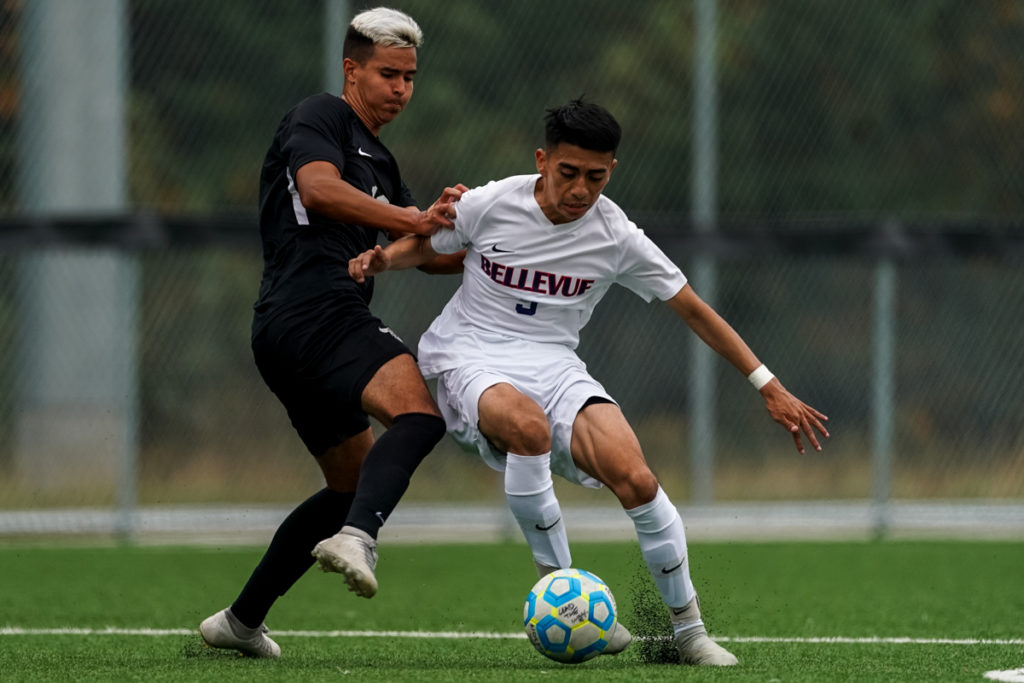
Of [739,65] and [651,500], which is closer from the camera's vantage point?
[651,500]

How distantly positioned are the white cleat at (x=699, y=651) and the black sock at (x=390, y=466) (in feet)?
3.32

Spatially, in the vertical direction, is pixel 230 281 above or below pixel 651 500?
below

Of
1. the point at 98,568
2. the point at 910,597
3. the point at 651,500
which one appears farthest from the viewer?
the point at 98,568

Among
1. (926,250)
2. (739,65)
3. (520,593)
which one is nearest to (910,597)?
(520,593)

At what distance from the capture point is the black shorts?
5.30 meters

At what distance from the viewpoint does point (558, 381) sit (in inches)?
215

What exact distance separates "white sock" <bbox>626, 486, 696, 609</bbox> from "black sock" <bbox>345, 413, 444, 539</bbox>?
0.69 meters

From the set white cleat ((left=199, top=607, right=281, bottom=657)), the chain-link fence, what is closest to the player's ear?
white cleat ((left=199, top=607, right=281, bottom=657))

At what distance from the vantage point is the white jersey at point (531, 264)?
5.56m

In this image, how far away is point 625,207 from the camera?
1211 centimetres

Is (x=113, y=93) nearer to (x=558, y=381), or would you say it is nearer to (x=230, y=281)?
(x=230, y=281)

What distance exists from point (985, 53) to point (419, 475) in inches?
206

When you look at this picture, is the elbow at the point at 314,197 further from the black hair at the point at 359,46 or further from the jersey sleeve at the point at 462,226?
the black hair at the point at 359,46

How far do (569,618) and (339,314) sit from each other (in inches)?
46.9
